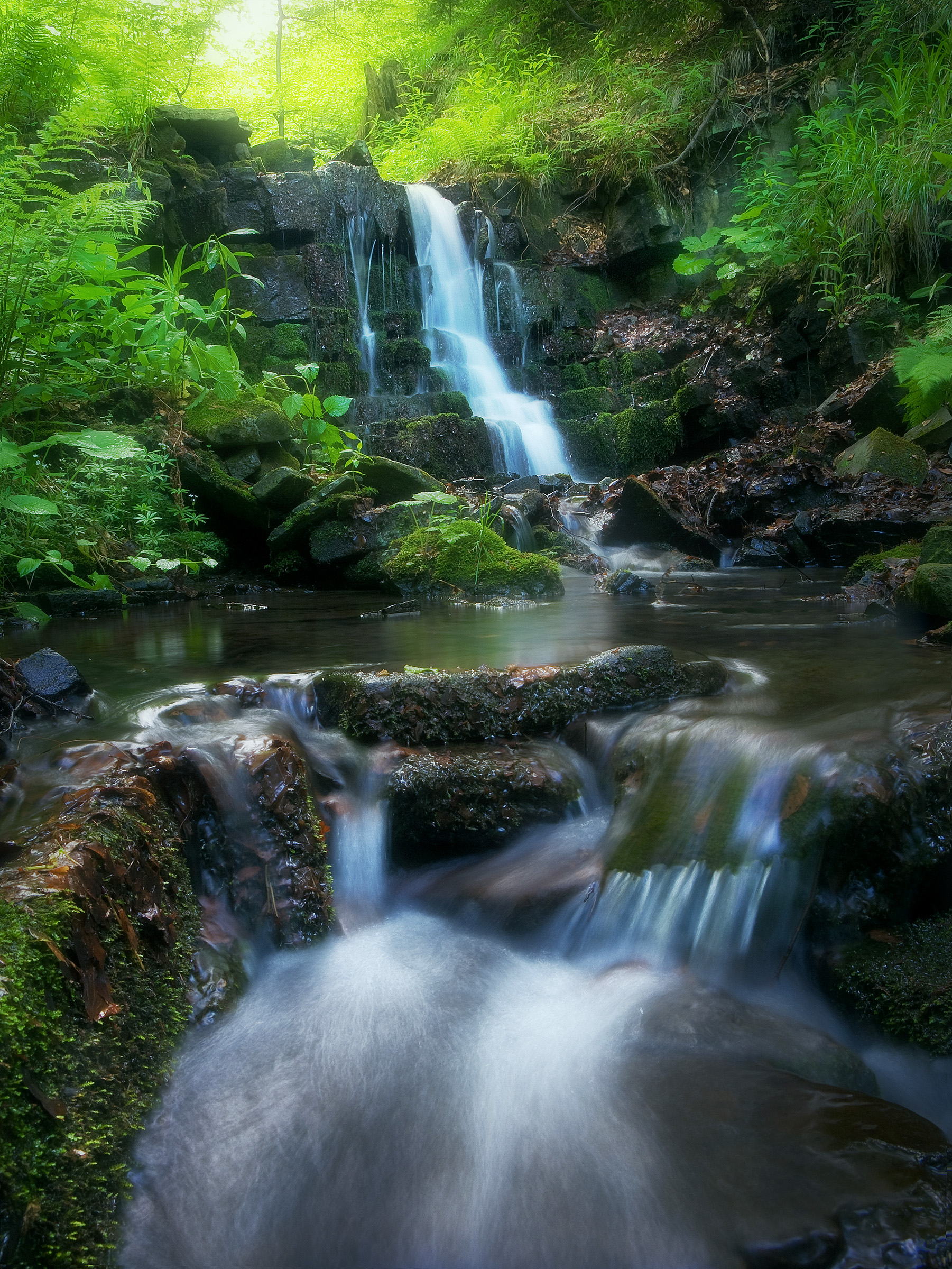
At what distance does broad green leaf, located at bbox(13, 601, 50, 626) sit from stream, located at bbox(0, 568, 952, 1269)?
1.30m

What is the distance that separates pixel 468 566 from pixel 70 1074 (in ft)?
18.1

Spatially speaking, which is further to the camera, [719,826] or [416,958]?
[719,826]

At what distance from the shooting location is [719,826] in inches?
108

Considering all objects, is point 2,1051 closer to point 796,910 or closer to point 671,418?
point 796,910

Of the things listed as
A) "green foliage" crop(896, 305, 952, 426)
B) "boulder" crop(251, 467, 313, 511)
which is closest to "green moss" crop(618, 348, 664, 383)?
"green foliage" crop(896, 305, 952, 426)

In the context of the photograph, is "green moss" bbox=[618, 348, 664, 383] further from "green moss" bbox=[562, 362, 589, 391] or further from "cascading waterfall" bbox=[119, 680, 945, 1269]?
"cascading waterfall" bbox=[119, 680, 945, 1269]

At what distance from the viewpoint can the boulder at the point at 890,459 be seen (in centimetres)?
798

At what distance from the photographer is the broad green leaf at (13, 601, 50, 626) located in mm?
4812

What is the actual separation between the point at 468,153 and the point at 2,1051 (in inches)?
609

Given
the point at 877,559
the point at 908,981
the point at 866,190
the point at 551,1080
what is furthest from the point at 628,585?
the point at 866,190

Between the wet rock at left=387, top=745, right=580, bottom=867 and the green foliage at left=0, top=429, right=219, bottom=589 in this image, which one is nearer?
the wet rock at left=387, top=745, right=580, bottom=867

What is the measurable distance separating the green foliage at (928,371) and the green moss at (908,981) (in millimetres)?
7052

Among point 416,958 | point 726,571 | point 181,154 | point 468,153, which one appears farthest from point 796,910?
point 468,153

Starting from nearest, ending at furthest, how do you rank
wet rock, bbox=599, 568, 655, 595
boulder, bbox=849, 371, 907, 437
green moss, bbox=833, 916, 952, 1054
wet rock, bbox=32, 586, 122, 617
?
1. green moss, bbox=833, 916, 952, 1054
2. wet rock, bbox=32, 586, 122, 617
3. wet rock, bbox=599, 568, 655, 595
4. boulder, bbox=849, 371, 907, 437
